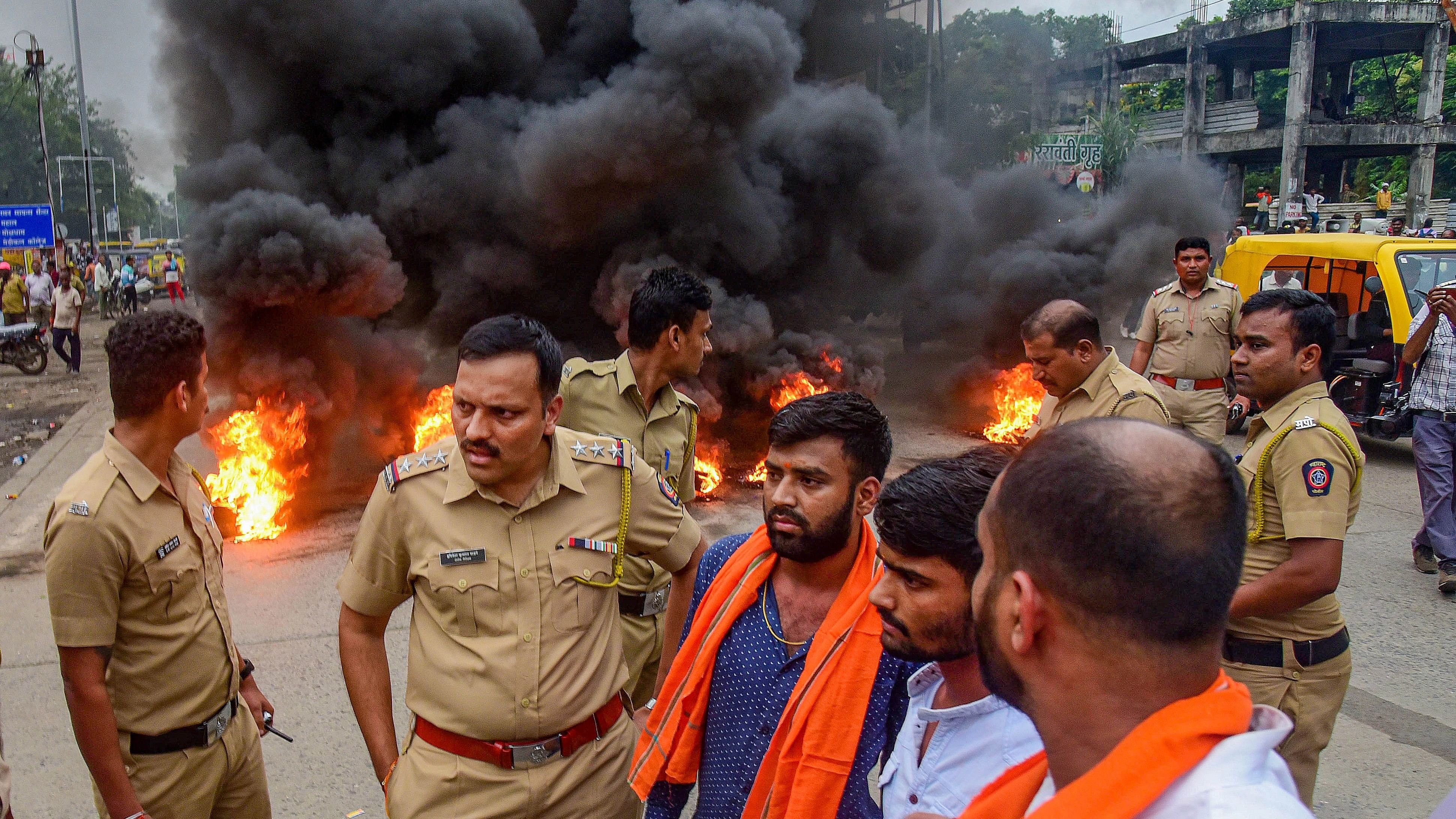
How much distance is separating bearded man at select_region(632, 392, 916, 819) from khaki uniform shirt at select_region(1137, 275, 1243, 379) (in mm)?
5134

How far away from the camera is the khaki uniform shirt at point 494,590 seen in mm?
2121

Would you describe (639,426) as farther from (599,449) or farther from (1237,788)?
(1237,788)

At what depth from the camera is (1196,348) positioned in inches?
257

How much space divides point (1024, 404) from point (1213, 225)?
5132mm

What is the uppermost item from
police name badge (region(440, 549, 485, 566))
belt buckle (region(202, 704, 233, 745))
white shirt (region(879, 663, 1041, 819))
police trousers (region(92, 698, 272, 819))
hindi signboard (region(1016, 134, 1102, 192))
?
hindi signboard (region(1016, 134, 1102, 192))

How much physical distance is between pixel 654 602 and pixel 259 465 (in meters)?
6.17

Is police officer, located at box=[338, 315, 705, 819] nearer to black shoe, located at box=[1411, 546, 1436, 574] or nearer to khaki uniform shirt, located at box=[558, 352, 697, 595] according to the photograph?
khaki uniform shirt, located at box=[558, 352, 697, 595]

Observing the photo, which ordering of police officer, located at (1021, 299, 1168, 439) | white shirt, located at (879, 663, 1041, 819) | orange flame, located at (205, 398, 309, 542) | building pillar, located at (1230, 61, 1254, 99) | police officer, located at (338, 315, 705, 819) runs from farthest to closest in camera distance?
1. building pillar, located at (1230, 61, 1254, 99)
2. orange flame, located at (205, 398, 309, 542)
3. police officer, located at (1021, 299, 1168, 439)
4. police officer, located at (338, 315, 705, 819)
5. white shirt, located at (879, 663, 1041, 819)

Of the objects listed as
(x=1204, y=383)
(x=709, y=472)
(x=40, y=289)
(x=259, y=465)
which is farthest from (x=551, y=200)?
(x=40, y=289)

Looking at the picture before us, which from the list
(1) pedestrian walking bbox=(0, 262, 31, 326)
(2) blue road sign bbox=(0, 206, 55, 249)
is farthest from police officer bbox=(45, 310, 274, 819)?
(2) blue road sign bbox=(0, 206, 55, 249)

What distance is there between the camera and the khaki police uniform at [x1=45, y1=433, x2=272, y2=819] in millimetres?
2162

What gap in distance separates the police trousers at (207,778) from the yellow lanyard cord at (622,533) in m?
1.09

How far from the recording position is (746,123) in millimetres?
11695

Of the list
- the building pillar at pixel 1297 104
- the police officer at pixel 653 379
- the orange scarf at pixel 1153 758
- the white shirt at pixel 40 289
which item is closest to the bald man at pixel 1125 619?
the orange scarf at pixel 1153 758
